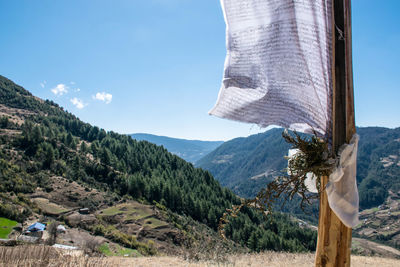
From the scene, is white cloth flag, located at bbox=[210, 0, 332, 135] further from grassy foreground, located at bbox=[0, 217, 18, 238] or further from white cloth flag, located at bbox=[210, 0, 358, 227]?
grassy foreground, located at bbox=[0, 217, 18, 238]

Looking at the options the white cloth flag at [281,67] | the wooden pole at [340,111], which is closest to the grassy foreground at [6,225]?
the white cloth flag at [281,67]

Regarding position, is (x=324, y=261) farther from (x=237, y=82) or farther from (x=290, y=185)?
(x=237, y=82)

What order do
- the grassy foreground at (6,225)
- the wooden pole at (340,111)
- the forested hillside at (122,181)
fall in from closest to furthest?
the wooden pole at (340,111), the grassy foreground at (6,225), the forested hillside at (122,181)

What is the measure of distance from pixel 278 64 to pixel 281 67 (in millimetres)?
34

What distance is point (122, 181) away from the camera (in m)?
57.6

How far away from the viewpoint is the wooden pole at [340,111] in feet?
6.48

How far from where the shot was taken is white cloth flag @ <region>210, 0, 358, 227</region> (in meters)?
2.02

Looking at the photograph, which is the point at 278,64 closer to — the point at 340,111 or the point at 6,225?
the point at 340,111

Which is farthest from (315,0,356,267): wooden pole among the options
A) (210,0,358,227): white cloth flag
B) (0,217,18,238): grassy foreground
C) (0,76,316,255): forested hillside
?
(0,76,316,255): forested hillside

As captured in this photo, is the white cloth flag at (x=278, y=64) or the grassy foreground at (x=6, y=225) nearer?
the white cloth flag at (x=278, y=64)

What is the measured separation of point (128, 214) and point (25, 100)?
94.9 metres

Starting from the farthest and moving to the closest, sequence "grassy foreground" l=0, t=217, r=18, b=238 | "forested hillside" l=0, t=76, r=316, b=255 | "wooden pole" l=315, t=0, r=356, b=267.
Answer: "forested hillside" l=0, t=76, r=316, b=255 < "grassy foreground" l=0, t=217, r=18, b=238 < "wooden pole" l=315, t=0, r=356, b=267

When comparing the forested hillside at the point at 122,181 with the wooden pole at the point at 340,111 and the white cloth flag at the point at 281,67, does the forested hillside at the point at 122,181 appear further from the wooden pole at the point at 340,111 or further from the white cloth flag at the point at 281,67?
the white cloth flag at the point at 281,67

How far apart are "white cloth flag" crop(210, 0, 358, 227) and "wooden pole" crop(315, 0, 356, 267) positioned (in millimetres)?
60
